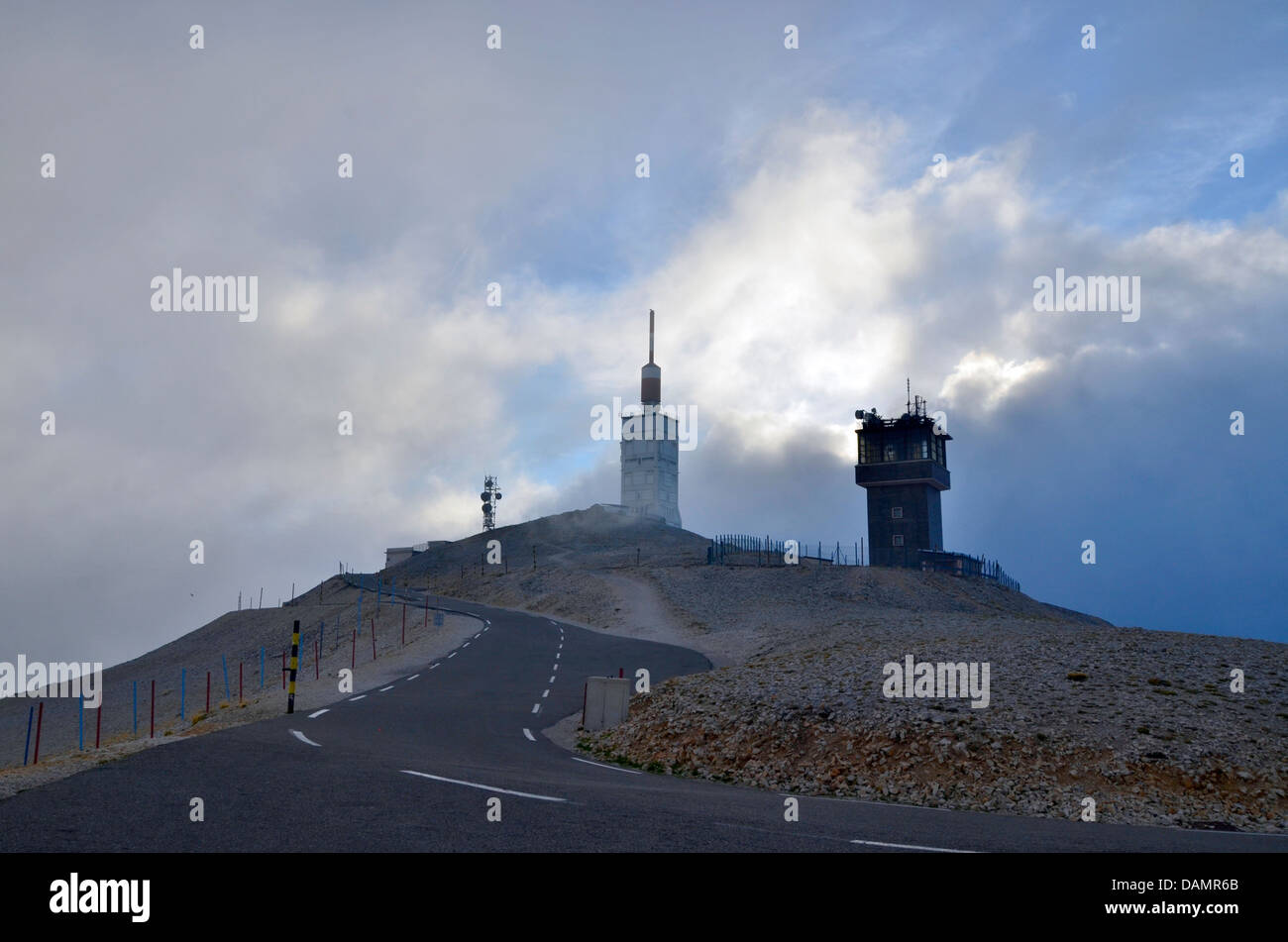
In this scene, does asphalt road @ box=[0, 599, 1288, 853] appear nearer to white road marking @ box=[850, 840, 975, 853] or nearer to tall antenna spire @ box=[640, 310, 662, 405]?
white road marking @ box=[850, 840, 975, 853]

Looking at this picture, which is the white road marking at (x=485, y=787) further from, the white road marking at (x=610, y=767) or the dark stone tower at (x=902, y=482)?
the dark stone tower at (x=902, y=482)

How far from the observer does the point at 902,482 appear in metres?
97.0

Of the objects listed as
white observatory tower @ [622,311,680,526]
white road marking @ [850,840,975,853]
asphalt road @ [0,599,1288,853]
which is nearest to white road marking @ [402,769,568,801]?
asphalt road @ [0,599,1288,853]

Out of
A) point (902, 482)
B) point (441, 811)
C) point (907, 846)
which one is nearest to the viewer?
point (907, 846)

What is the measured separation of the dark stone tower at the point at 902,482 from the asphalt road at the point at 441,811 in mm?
81093

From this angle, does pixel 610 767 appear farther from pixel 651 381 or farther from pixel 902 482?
pixel 651 381

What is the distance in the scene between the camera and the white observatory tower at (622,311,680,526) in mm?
136125

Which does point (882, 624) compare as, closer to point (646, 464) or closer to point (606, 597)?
point (606, 597)

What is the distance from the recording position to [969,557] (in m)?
91.9

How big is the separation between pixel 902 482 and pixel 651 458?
154 feet

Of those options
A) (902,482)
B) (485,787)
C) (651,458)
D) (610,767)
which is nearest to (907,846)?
(485,787)

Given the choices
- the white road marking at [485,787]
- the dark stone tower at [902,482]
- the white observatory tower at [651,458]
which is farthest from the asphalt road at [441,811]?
the white observatory tower at [651,458]
